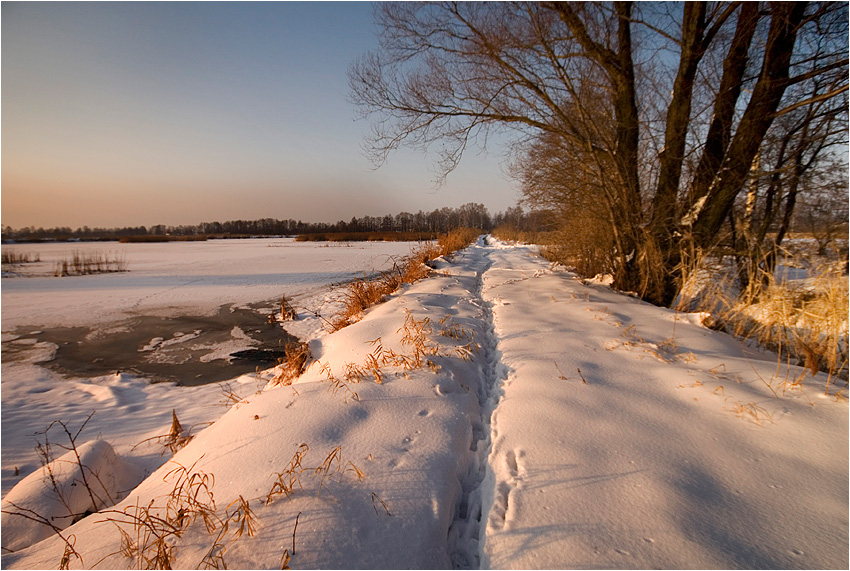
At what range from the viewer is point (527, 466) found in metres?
2.08

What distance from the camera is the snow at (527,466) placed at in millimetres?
1553

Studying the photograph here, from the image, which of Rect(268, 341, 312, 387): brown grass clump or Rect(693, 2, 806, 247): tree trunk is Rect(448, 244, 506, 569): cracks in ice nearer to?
Rect(268, 341, 312, 387): brown grass clump

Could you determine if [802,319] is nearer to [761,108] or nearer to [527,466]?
[761,108]

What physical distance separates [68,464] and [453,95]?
6.70 meters

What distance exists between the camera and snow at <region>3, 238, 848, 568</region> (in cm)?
155

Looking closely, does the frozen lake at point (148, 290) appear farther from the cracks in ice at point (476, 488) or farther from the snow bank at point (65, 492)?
the cracks in ice at point (476, 488)

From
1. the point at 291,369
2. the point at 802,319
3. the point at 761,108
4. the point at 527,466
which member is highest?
the point at 761,108

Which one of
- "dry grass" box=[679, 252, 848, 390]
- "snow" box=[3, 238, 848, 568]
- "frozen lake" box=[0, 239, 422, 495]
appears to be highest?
"dry grass" box=[679, 252, 848, 390]

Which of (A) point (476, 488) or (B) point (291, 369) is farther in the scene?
(B) point (291, 369)

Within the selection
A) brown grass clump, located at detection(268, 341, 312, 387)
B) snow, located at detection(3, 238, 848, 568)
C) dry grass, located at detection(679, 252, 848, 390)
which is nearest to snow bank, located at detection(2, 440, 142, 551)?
snow, located at detection(3, 238, 848, 568)

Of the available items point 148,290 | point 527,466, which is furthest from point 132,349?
point 527,466

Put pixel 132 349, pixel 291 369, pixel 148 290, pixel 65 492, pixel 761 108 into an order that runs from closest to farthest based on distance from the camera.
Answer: pixel 65 492 < pixel 291 369 < pixel 761 108 < pixel 132 349 < pixel 148 290

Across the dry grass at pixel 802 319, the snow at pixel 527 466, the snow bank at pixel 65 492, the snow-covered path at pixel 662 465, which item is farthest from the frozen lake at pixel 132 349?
the dry grass at pixel 802 319

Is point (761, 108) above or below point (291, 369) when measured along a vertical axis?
above
